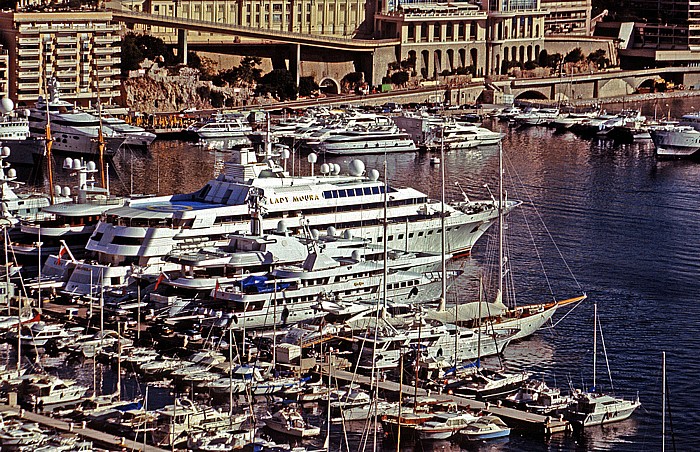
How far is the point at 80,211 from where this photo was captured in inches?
1272

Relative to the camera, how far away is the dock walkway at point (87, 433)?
21.5m

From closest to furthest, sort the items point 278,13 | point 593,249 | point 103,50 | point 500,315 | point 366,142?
point 500,315 < point 593,249 < point 366,142 < point 103,50 < point 278,13

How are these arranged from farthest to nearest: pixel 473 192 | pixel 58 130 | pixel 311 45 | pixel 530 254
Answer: pixel 311 45, pixel 58 130, pixel 473 192, pixel 530 254

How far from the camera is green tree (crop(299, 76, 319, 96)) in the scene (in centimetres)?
5906

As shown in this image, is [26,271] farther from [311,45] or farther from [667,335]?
[311,45]

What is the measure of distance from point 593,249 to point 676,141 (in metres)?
17.3

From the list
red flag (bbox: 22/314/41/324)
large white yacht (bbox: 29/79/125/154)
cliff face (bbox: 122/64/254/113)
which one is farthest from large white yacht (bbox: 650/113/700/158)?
red flag (bbox: 22/314/41/324)

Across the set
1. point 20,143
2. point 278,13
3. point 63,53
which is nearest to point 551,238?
point 20,143

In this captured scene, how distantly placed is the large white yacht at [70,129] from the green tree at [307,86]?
1174 centimetres

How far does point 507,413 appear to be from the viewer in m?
23.8

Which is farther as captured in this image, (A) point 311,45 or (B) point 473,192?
(A) point 311,45

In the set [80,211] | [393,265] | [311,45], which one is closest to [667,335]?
[393,265]

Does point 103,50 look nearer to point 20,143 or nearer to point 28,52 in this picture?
point 28,52

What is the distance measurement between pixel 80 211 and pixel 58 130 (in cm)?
1583
